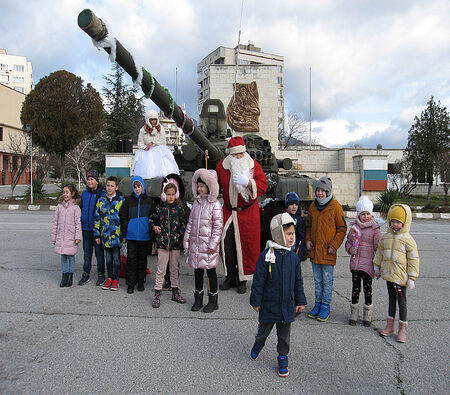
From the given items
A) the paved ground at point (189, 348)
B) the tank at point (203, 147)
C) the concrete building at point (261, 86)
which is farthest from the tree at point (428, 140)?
the paved ground at point (189, 348)

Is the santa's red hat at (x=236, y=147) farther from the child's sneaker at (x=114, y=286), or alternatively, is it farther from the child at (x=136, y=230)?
the child's sneaker at (x=114, y=286)

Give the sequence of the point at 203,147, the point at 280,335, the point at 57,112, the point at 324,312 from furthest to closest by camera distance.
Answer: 1. the point at 57,112
2. the point at 203,147
3. the point at 324,312
4. the point at 280,335

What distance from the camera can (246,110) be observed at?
19.9m

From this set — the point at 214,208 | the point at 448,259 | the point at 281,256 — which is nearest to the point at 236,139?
the point at 214,208

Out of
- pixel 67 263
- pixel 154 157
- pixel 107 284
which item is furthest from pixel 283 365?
pixel 154 157

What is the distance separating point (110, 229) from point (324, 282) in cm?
293

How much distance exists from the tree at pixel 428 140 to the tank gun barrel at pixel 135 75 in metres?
21.8

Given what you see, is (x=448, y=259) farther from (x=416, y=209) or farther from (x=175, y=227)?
(x=416, y=209)

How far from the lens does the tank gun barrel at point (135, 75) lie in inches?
131

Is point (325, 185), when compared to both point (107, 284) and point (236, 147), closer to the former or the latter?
point (236, 147)

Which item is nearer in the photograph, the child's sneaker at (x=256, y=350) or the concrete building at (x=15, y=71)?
the child's sneaker at (x=256, y=350)

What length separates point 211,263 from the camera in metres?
4.65

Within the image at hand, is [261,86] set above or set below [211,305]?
above

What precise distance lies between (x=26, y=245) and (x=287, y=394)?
24.7 ft
